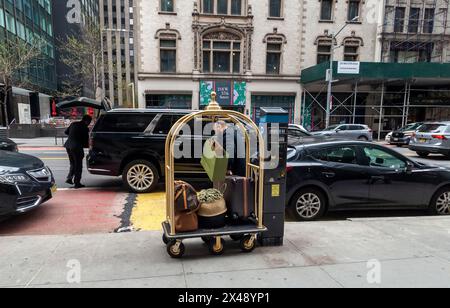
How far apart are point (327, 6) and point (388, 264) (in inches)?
1064

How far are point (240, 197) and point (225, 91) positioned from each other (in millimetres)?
21901

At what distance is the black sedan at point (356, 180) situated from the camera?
18.1 feet

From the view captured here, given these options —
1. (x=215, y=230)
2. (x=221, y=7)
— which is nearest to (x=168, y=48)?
(x=221, y=7)

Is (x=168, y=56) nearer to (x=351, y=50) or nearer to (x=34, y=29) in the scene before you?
(x=351, y=50)

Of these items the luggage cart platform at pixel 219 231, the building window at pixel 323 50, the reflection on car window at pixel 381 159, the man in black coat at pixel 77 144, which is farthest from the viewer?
the building window at pixel 323 50

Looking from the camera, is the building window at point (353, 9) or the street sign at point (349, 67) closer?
the street sign at point (349, 67)

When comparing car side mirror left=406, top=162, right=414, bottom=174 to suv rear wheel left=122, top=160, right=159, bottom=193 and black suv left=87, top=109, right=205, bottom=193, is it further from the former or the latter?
suv rear wheel left=122, top=160, right=159, bottom=193

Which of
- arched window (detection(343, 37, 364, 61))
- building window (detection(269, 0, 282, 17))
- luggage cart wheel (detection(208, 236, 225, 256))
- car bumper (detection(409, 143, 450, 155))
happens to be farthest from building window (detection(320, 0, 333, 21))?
luggage cart wheel (detection(208, 236, 225, 256))

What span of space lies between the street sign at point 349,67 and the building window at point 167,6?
43.8ft

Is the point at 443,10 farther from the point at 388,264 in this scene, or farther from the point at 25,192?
the point at 25,192

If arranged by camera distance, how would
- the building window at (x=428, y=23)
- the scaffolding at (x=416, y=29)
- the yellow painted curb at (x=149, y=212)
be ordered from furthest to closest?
the building window at (x=428, y=23) < the scaffolding at (x=416, y=29) < the yellow painted curb at (x=149, y=212)

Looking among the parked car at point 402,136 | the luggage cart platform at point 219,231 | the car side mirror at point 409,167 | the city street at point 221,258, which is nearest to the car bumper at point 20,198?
the city street at point 221,258

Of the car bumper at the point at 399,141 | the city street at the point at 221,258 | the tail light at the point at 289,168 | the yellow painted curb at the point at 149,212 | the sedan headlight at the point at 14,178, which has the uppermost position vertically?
the tail light at the point at 289,168

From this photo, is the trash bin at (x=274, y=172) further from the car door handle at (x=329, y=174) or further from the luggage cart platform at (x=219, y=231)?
the car door handle at (x=329, y=174)
